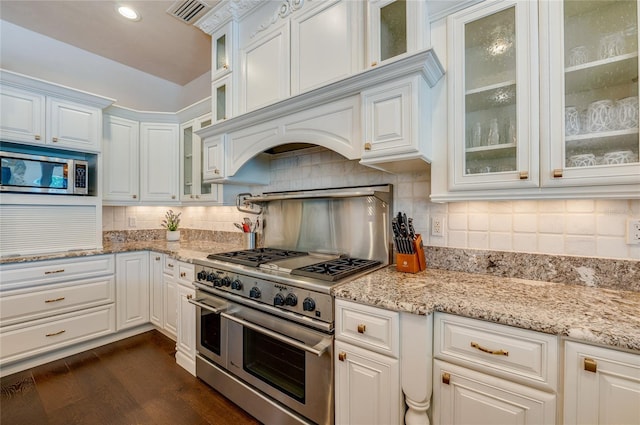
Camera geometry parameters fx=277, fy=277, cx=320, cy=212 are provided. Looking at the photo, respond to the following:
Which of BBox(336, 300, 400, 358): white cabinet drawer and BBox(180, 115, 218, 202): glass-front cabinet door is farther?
BBox(180, 115, 218, 202): glass-front cabinet door

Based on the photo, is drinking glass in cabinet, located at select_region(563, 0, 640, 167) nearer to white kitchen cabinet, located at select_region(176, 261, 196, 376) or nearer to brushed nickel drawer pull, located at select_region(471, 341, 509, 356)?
brushed nickel drawer pull, located at select_region(471, 341, 509, 356)

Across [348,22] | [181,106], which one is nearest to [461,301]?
[348,22]

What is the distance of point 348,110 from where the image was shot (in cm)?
165

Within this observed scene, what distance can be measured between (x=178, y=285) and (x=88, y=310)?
3.40 ft

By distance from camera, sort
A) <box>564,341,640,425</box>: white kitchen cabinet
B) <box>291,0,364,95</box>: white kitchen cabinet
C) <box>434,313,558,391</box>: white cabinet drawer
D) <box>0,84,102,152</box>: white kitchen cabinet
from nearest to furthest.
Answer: <box>564,341,640,425</box>: white kitchen cabinet, <box>434,313,558,391</box>: white cabinet drawer, <box>291,0,364,95</box>: white kitchen cabinet, <box>0,84,102,152</box>: white kitchen cabinet

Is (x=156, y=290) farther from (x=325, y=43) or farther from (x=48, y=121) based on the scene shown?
(x=325, y=43)

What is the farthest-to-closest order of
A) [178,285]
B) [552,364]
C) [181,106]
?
[181,106], [178,285], [552,364]

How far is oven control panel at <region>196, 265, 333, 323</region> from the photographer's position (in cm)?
142

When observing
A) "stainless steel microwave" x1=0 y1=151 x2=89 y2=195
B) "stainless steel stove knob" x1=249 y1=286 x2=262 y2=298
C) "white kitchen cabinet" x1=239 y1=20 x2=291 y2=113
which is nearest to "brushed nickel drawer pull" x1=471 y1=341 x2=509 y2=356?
"stainless steel stove knob" x1=249 y1=286 x2=262 y2=298

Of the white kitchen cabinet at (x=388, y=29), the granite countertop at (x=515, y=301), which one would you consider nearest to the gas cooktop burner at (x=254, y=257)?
the granite countertop at (x=515, y=301)

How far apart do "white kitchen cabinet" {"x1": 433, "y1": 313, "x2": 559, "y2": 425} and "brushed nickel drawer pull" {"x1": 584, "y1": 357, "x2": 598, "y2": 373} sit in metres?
0.07

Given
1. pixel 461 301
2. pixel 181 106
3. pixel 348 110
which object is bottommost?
pixel 461 301

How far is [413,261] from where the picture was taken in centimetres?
162

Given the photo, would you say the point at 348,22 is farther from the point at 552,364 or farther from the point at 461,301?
the point at 552,364
